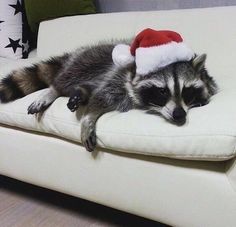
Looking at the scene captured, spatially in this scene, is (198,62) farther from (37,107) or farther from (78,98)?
(37,107)

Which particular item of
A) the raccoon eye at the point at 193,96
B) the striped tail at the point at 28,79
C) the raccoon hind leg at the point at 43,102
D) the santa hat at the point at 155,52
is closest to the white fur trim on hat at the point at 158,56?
the santa hat at the point at 155,52

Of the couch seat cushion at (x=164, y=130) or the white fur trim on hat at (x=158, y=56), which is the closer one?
the couch seat cushion at (x=164, y=130)

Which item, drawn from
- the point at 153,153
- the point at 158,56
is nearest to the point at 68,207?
the point at 153,153

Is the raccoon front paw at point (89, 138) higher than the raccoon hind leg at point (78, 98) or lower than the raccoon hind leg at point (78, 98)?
lower

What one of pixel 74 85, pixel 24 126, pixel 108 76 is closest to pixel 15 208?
pixel 24 126

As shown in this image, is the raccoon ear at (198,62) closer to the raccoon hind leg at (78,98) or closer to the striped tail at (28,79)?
the raccoon hind leg at (78,98)

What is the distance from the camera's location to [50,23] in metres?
2.16

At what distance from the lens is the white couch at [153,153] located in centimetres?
106

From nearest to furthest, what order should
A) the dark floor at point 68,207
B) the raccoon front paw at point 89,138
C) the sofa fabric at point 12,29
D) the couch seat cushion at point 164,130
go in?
the couch seat cushion at point 164,130
the raccoon front paw at point 89,138
the dark floor at point 68,207
the sofa fabric at point 12,29

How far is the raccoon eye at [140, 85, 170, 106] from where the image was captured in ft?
4.03

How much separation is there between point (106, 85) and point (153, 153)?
378 mm

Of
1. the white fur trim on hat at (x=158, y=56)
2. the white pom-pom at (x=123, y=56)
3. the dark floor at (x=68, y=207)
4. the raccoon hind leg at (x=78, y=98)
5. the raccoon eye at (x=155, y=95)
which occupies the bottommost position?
the dark floor at (x=68, y=207)

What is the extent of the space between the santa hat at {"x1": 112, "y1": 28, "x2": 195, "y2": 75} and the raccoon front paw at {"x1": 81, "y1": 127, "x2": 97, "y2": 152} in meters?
0.25

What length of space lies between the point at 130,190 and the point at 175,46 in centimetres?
47
